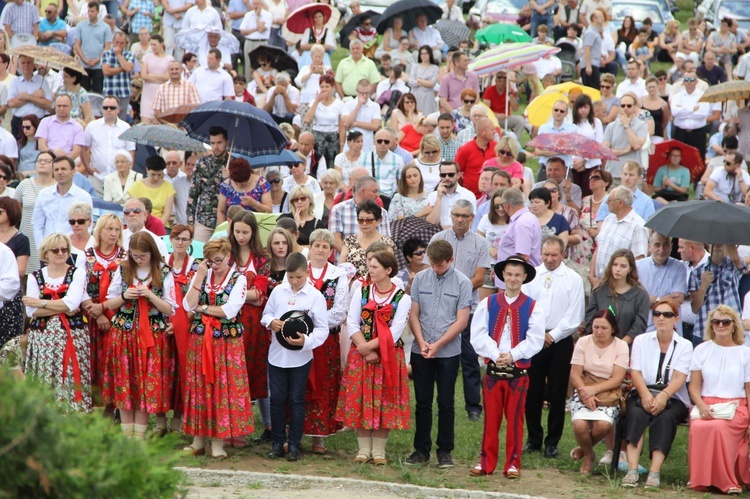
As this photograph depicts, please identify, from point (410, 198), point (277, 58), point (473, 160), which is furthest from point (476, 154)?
point (277, 58)

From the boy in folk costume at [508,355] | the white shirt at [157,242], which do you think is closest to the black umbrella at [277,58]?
the white shirt at [157,242]

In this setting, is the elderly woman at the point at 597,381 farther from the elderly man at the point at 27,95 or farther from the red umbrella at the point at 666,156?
the elderly man at the point at 27,95

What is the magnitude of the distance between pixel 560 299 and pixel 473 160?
13.3ft

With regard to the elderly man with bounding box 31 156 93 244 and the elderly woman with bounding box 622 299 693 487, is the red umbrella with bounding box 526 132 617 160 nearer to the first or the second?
the elderly woman with bounding box 622 299 693 487

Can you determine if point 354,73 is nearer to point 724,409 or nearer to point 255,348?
point 255,348

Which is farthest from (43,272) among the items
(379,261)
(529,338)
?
(529,338)

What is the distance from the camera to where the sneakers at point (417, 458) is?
30.8ft

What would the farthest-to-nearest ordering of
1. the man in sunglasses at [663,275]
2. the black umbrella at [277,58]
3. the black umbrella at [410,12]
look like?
the black umbrella at [410,12] → the black umbrella at [277,58] → the man in sunglasses at [663,275]

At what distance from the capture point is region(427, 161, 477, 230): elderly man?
11773mm

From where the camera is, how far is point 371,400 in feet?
30.1

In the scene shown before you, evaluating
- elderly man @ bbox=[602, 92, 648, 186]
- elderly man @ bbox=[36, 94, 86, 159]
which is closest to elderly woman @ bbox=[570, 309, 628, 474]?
elderly man @ bbox=[602, 92, 648, 186]

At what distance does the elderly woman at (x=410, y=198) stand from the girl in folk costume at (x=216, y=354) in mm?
2953

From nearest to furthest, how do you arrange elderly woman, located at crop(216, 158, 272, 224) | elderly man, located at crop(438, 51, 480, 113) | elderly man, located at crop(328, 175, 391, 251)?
elderly man, located at crop(328, 175, 391, 251)
elderly woman, located at crop(216, 158, 272, 224)
elderly man, located at crop(438, 51, 480, 113)

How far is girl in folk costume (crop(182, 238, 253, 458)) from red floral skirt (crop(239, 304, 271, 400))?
14.8 inches
